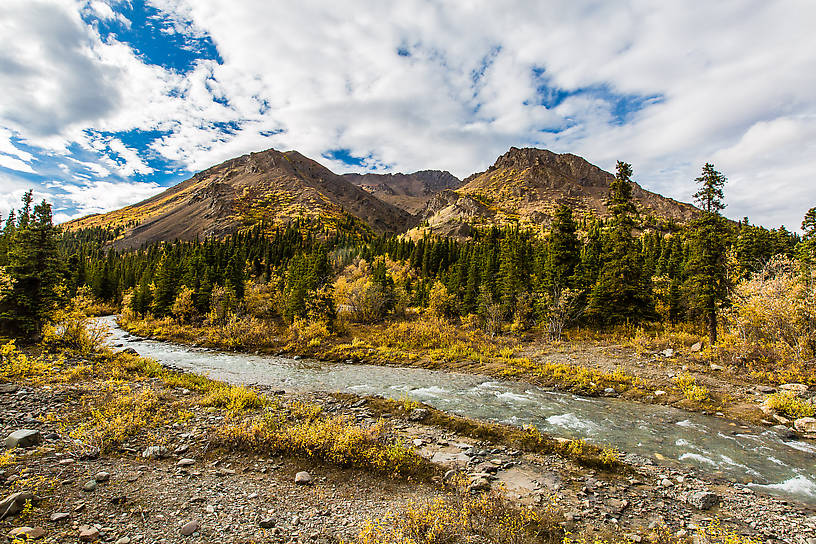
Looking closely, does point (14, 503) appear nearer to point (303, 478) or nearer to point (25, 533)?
point (25, 533)

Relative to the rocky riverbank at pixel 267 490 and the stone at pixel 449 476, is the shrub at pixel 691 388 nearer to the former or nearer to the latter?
the rocky riverbank at pixel 267 490

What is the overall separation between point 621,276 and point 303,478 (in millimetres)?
40371

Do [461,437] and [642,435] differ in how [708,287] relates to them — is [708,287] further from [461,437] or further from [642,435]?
[461,437]

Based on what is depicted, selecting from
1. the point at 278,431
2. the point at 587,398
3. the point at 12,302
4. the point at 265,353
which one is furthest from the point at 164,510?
the point at 265,353

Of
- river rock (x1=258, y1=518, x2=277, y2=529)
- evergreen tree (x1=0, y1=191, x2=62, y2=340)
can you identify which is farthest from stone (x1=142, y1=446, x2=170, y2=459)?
evergreen tree (x1=0, y1=191, x2=62, y2=340)

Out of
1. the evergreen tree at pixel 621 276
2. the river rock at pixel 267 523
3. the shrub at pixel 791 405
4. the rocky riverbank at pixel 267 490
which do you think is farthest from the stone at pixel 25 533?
the evergreen tree at pixel 621 276

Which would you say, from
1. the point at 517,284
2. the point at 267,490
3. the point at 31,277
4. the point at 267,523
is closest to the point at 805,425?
the point at 267,523

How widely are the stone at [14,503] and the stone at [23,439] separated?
10.5ft

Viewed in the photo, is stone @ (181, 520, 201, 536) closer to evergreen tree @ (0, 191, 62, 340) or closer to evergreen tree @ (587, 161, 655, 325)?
evergreen tree @ (0, 191, 62, 340)

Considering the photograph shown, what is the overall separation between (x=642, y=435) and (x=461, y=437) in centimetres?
813

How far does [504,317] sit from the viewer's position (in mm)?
49156

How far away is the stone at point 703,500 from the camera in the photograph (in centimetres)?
898

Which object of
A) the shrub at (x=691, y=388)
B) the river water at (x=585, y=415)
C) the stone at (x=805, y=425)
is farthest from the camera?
the shrub at (x=691, y=388)

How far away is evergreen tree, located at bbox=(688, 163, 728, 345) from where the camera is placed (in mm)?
27703
